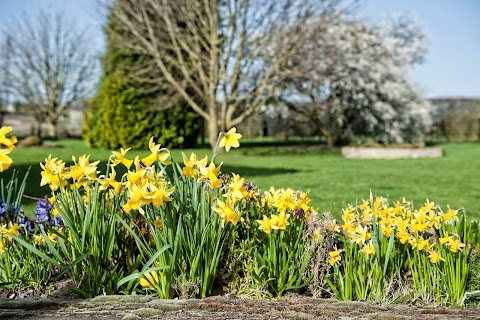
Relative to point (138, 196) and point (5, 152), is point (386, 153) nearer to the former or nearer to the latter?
point (138, 196)

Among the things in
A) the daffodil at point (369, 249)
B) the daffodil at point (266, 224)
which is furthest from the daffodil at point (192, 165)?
the daffodil at point (369, 249)

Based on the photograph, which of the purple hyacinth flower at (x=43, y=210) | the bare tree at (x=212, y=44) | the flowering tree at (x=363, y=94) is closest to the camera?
the purple hyacinth flower at (x=43, y=210)

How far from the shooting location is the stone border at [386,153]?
1731 centimetres

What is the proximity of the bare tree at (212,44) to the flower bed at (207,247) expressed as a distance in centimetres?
1327

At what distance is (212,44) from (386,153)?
22.2ft

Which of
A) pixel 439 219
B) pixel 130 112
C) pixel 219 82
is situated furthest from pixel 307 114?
pixel 439 219

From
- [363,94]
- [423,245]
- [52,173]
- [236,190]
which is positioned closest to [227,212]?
[236,190]

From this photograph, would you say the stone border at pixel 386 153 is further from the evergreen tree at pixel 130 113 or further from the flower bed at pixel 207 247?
the flower bed at pixel 207 247

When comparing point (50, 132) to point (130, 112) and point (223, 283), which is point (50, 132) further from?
point (223, 283)

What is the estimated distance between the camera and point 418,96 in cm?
2319

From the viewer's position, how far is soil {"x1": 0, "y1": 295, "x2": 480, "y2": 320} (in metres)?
1.79

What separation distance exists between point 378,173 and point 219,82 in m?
7.01

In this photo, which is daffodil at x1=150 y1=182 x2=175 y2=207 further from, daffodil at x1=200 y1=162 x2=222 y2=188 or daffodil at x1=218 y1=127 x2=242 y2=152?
daffodil at x1=218 y1=127 x2=242 y2=152

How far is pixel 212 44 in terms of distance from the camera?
15992 millimetres
